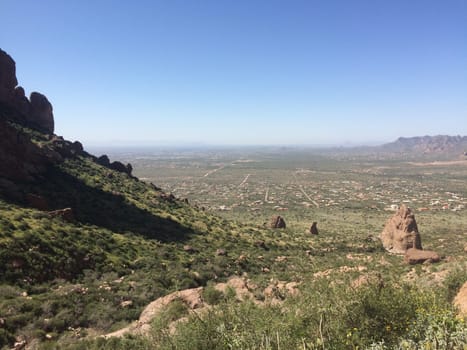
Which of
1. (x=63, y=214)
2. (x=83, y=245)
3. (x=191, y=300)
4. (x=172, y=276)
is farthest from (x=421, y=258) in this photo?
(x=63, y=214)

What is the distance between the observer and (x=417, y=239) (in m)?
37.8

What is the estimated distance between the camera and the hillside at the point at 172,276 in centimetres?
1058

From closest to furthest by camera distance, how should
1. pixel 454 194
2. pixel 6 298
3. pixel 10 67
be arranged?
pixel 6 298, pixel 10 67, pixel 454 194

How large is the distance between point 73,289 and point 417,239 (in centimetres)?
4049

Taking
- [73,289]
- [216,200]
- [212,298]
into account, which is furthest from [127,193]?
[216,200]

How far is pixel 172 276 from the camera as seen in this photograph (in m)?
22.5

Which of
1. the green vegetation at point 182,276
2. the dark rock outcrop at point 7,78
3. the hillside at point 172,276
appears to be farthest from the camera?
the dark rock outcrop at point 7,78

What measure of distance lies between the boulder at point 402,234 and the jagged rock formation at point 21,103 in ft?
221

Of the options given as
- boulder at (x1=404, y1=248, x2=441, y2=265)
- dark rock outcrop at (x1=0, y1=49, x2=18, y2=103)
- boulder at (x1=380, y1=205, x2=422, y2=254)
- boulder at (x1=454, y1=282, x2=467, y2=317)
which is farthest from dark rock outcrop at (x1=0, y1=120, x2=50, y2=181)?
boulder at (x1=380, y1=205, x2=422, y2=254)

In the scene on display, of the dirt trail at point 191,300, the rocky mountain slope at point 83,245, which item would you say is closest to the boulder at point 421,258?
the dirt trail at point 191,300

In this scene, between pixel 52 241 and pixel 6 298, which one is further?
pixel 52 241

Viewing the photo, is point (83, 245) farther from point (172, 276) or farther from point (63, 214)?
point (172, 276)

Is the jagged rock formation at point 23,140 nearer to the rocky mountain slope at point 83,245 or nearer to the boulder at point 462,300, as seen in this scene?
the rocky mountain slope at point 83,245

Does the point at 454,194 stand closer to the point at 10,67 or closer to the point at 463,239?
the point at 463,239
